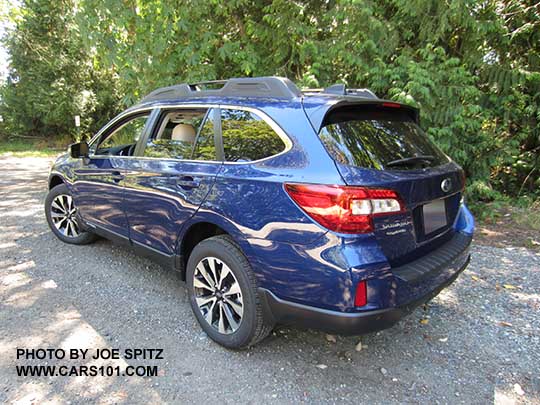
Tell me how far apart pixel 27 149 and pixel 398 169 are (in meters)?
19.1

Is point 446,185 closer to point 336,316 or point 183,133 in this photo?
point 336,316

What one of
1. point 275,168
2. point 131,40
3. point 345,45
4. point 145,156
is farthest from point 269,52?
point 275,168

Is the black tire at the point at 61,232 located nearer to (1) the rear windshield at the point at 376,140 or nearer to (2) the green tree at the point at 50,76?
(1) the rear windshield at the point at 376,140

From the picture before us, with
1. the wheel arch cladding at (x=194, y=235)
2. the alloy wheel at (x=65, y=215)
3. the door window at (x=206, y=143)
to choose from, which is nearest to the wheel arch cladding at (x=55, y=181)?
the alloy wheel at (x=65, y=215)

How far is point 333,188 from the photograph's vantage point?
6.52 ft

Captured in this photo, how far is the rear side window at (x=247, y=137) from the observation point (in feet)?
7.78

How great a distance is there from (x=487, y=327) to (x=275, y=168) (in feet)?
7.36

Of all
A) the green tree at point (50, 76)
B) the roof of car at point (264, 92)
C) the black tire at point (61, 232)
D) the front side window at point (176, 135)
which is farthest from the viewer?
the green tree at point (50, 76)

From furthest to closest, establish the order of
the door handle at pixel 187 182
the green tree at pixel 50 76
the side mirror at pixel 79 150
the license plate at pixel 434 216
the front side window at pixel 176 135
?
1. the green tree at pixel 50 76
2. the side mirror at pixel 79 150
3. the front side window at pixel 176 135
4. the door handle at pixel 187 182
5. the license plate at pixel 434 216

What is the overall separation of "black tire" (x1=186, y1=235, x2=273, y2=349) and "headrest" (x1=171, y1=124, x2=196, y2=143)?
882mm

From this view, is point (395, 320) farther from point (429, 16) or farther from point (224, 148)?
point (429, 16)

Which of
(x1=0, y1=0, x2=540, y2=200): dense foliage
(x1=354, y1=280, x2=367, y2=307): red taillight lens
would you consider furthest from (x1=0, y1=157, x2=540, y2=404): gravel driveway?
(x1=0, y1=0, x2=540, y2=200): dense foliage

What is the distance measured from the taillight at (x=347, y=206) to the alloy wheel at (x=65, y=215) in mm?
3469

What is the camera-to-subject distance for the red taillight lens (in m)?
1.95
